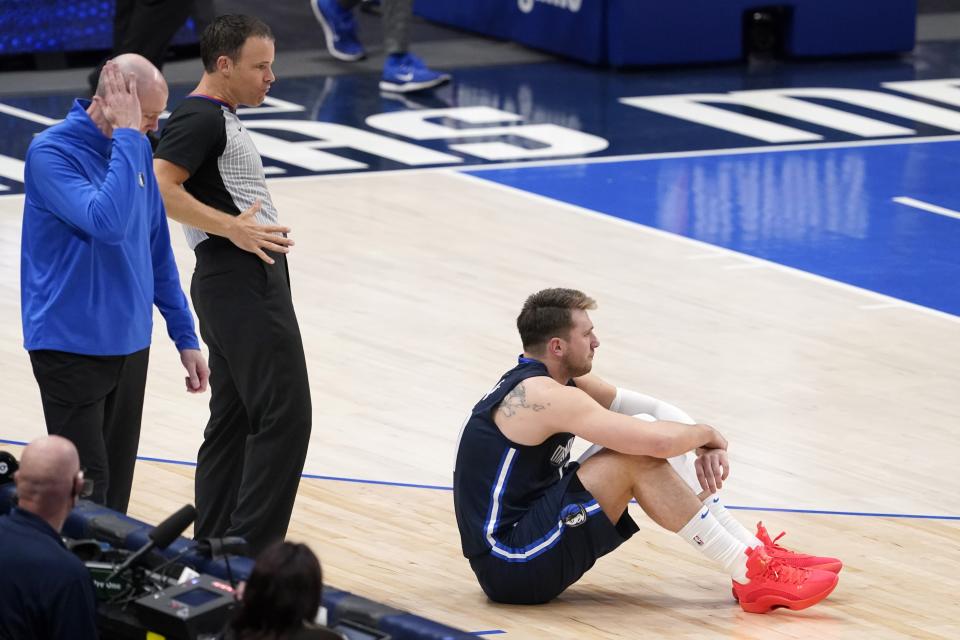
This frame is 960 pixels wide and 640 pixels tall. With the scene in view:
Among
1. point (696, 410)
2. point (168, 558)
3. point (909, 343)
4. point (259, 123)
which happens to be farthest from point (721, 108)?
point (168, 558)

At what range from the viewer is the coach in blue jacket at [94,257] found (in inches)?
208

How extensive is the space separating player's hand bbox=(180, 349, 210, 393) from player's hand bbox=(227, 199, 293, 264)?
37 centimetres

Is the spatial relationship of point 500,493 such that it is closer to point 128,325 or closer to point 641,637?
point 641,637

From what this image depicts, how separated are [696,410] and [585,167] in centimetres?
470

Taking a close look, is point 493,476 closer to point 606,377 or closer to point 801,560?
point 801,560

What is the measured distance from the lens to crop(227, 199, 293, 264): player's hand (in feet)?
18.6

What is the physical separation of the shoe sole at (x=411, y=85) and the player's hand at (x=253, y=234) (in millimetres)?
9013

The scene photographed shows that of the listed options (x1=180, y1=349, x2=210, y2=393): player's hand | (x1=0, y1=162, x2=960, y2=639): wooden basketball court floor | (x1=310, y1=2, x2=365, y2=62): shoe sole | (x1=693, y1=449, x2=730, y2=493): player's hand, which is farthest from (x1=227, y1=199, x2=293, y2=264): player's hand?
(x1=310, y1=2, x2=365, y2=62): shoe sole

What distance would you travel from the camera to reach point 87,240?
5422mm

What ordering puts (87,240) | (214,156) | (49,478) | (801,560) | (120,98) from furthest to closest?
1. (801,560)
2. (214,156)
3. (87,240)
4. (120,98)
5. (49,478)

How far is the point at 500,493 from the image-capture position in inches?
229

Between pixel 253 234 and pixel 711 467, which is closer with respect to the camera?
pixel 253 234

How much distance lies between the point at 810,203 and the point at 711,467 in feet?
20.4

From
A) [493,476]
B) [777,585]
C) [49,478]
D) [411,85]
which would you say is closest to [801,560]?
[777,585]
